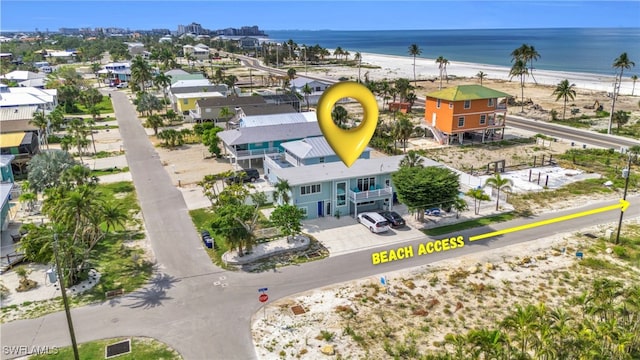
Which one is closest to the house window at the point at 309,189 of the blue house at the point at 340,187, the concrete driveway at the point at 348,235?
the blue house at the point at 340,187

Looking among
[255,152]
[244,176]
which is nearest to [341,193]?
[244,176]

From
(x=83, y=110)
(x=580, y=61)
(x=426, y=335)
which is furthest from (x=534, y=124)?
(x=580, y=61)

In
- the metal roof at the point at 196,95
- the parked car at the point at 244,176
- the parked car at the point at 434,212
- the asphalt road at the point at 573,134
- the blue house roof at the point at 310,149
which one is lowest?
the parked car at the point at 434,212

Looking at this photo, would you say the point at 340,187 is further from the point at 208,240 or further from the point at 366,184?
the point at 208,240

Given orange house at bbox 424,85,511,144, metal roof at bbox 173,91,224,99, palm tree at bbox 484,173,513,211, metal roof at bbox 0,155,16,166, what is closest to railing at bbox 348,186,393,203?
palm tree at bbox 484,173,513,211

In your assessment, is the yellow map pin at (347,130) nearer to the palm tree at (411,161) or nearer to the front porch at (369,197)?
the front porch at (369,197)

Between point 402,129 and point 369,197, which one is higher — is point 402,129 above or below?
above

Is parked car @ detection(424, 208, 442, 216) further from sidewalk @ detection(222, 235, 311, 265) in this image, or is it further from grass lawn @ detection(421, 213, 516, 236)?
sidewalk @ detection(222, 235, 311, 265)
